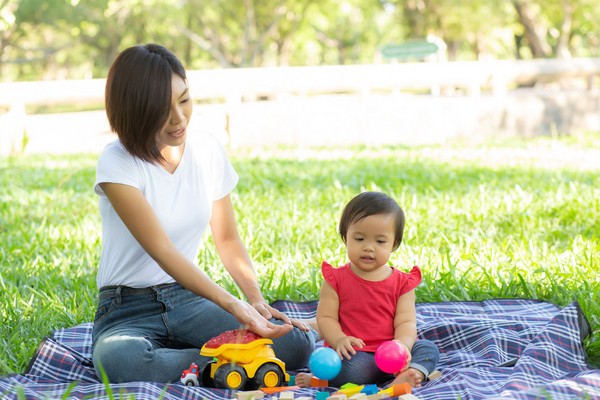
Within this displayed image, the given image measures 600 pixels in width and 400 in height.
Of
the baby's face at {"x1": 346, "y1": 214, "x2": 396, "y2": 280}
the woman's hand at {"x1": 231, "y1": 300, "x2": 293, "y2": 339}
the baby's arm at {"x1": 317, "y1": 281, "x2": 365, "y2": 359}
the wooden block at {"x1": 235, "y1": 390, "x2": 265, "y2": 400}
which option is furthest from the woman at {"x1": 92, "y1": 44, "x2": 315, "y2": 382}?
the baby's face at {"x1": 346, "y1": 214, "x2": 396, "y2": 280}

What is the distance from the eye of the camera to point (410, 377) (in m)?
2.86

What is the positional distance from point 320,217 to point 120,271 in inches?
97.6

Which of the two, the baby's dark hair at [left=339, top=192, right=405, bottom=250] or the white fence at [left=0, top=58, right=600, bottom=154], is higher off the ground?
the white fence at [left=0, top=58, right=600, bottom=154]

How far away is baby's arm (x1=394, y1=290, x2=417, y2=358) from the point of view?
118 inches

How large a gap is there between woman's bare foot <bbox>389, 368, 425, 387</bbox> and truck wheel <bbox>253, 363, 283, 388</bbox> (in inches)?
14.9

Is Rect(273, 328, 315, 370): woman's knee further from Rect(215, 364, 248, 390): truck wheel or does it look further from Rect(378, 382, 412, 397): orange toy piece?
Rect(378, 382, 412, 397): orange toy piece

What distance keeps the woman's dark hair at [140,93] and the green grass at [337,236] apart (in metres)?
0.89

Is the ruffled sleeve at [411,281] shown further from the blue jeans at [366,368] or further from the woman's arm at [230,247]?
the woman's arm at [230,247]

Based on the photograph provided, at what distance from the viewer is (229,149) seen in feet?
32.7

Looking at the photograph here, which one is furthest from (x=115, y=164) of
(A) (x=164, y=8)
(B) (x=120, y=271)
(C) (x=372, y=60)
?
(C) (x=372, y=60)

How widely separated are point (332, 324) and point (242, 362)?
1.21ft

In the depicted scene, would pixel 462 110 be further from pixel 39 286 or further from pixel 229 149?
pixel 39 286

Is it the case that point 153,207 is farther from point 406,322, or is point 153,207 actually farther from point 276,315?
point 406,322

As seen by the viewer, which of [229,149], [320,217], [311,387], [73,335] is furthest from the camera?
[229,149]
